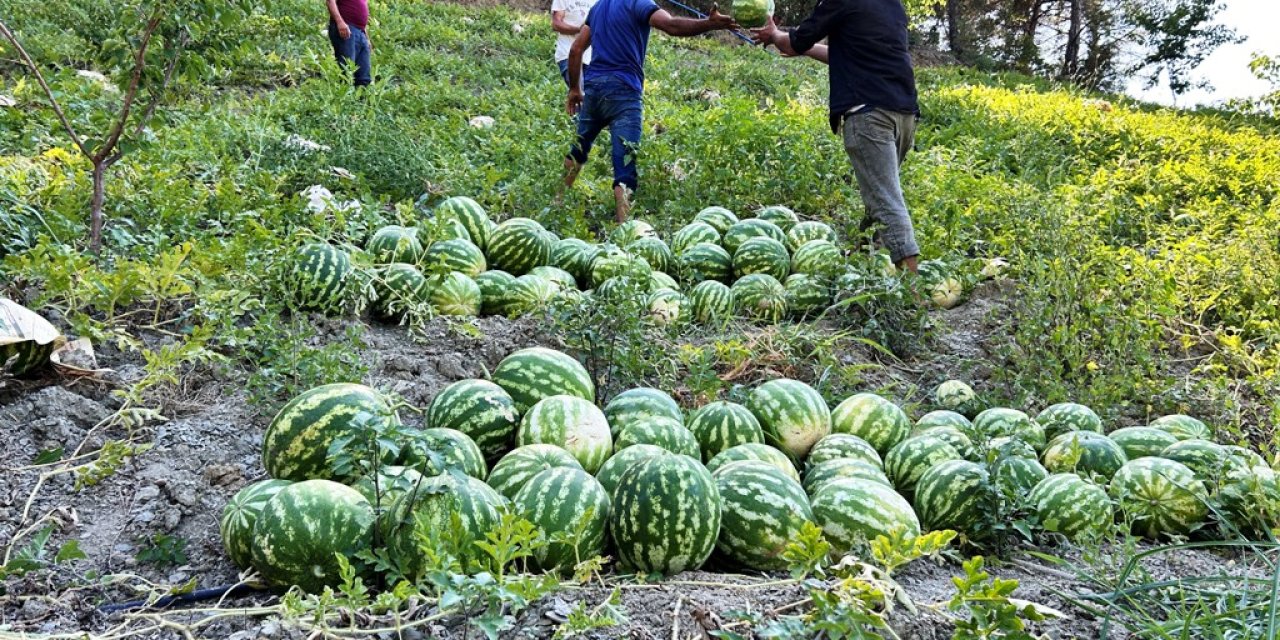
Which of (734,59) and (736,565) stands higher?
(734,59)

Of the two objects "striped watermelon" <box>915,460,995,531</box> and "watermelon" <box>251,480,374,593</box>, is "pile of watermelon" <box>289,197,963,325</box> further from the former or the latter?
"watermelon" <box>251,480,374,593</box>

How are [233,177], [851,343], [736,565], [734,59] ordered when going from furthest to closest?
1. [734,59]
2. [233,177]
3. [851,343]
4. [736,565]

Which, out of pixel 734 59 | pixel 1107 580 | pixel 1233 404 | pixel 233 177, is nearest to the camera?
pixel 1107 580

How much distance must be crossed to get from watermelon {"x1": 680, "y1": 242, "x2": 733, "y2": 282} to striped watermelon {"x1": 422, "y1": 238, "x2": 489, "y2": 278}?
45.3 inches

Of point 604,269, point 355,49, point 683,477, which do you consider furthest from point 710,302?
point 355,49

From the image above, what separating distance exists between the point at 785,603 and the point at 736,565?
1.76ft

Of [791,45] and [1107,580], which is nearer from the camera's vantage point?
[1107,580]

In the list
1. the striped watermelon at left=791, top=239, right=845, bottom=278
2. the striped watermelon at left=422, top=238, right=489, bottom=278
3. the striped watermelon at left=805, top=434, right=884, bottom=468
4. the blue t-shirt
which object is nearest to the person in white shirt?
the blue t-shirt

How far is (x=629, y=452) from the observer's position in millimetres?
2691

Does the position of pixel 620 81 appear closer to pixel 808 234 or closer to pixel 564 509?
pixel 808 234

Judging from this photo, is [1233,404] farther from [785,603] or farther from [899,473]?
[785,603]

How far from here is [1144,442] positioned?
343 centimetres

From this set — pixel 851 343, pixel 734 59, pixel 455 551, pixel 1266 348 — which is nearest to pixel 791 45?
pixel 851 343

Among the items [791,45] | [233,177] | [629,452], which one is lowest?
[629,452]
